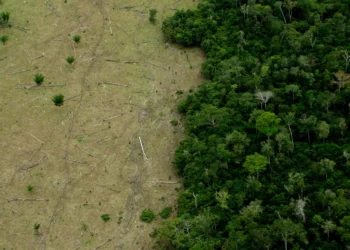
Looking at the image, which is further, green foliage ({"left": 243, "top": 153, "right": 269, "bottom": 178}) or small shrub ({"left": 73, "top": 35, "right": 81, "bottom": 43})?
small shrub ({"left": 73, "top": 35, "right": 81, "bottom": 43})

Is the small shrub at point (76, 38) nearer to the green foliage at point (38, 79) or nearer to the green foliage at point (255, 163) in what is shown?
the green foliage at point (38, 79)

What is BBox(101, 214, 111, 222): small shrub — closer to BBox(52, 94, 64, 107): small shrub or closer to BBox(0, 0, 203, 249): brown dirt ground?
BBox(0, 0, 203, 249): brown dirt ground

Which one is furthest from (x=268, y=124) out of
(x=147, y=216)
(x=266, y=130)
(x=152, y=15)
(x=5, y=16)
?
(x=5, y=16)

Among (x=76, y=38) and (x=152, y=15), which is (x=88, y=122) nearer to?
(x=76, y=38)

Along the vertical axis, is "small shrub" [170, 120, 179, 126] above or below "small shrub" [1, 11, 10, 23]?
above

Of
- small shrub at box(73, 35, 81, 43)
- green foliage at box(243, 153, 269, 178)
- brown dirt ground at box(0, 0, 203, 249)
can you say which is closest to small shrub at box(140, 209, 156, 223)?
brown dirt ground at box(0, 0, 203, 249)

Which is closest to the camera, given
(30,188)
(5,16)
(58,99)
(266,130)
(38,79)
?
(266,130)
